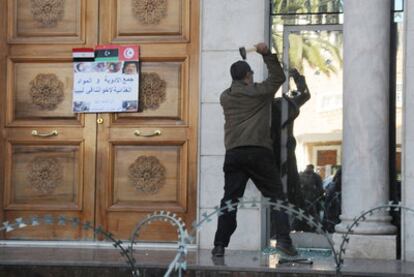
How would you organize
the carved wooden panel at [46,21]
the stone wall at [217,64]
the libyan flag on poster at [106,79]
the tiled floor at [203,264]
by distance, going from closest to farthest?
the tiled floor at [203,264], the stone wall at [217,64], the libyan flag on poster at [106,79], the carved wooden panel at [46,21]

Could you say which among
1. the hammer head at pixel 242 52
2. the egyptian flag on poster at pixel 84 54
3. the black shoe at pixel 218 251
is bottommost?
the black shoe at pixel 218 251

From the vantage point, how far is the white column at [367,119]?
27.8ft

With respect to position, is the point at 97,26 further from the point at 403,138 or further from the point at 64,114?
the point at 403,138

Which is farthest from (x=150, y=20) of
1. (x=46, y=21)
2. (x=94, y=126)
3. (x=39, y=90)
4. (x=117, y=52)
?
(x=39, y=90)

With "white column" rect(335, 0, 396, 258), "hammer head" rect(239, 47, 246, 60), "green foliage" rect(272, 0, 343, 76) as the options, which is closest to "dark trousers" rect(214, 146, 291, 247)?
"white column" rect(335, 0, 396, 258)

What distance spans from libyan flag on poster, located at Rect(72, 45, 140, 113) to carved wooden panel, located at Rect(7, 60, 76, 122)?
0.36 feet

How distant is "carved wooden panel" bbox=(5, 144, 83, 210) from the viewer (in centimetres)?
951

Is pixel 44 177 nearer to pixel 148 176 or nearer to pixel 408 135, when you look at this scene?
pixel 148 176

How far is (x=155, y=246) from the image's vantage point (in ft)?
30.2

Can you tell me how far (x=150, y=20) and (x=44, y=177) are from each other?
6.24 feet

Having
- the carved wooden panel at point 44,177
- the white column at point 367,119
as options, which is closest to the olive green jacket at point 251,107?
the white column at point 367,119

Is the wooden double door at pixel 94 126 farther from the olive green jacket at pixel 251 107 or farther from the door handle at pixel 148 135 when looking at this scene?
the olive green jacket at pixel 251 107

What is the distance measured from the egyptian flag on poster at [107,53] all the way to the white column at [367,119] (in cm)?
236

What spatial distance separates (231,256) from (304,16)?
2501 millimetres
